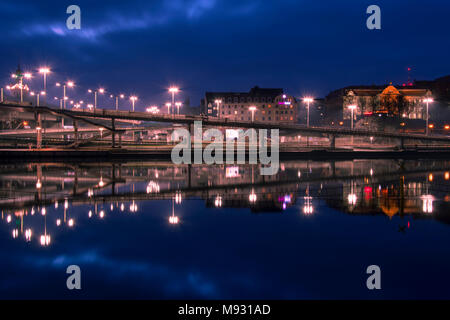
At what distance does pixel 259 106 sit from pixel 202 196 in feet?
406

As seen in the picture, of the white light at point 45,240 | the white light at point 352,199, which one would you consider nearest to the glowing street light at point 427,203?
the white light at point 352,199

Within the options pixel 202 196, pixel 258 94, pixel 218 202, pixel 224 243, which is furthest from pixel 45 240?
pixel 258 94

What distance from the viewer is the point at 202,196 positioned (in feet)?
71.9

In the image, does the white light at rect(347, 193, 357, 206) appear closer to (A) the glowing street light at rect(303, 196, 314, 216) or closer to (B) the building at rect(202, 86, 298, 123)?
(A) the glowing street light at rect(303, 196, 314, 216)

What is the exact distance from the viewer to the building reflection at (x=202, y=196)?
16.3 m

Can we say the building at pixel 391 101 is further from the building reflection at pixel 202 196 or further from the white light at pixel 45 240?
the white light at pixel 45 240

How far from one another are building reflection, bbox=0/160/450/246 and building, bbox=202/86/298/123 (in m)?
112

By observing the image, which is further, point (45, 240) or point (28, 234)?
point (28, 234)

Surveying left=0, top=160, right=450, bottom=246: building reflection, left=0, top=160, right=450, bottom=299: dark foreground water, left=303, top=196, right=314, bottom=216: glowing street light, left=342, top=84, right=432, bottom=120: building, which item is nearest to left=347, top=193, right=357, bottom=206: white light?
left=0, top=160, right=450, bottom=246: building reflection

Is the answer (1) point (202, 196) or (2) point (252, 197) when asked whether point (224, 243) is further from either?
(1) point (202, 196)

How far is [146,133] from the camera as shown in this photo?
411 ft

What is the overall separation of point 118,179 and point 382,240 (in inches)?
839

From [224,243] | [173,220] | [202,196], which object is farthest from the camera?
[202,196]

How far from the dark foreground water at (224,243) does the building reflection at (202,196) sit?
104mm
